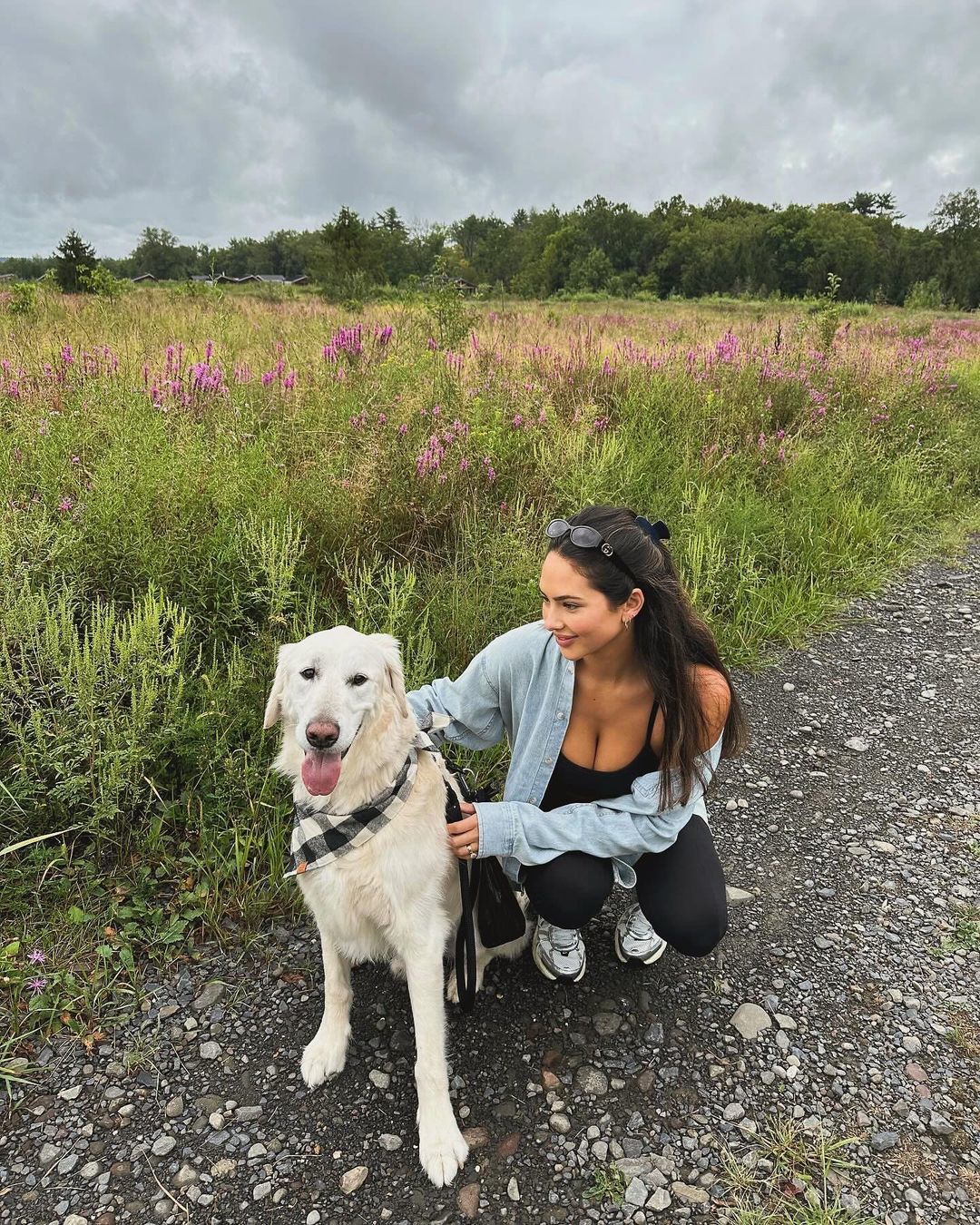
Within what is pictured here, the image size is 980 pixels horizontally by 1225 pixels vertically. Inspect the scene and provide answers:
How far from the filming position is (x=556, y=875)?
2240 mm

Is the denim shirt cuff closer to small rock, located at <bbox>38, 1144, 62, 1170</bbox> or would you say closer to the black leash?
the black leash

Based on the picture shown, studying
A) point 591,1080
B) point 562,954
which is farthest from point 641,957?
point 591,1080

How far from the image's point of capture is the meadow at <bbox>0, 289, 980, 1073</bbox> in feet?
8.20

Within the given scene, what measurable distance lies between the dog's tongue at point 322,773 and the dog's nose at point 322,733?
0.11 metres

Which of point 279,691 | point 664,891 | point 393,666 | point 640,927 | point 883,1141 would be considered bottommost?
point 883,1141

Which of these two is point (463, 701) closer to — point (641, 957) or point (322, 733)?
point (322, 733)

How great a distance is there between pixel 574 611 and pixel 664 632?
32 centimetres

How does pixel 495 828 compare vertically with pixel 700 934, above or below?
above

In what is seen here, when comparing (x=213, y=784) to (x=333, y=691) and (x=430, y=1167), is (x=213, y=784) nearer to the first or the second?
(x=333, y=691)

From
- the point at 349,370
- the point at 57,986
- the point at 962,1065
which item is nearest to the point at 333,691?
the point at 57,986

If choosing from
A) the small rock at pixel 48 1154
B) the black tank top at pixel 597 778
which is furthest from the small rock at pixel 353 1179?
the black tank top at pixel 597 778

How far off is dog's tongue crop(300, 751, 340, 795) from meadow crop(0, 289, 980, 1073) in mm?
1012

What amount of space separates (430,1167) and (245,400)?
14.3ft

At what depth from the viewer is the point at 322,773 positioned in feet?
5.85
